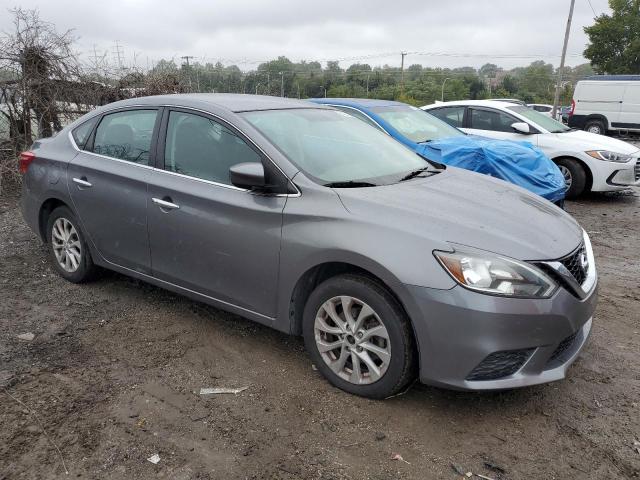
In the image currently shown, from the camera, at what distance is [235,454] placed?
8.52 ft

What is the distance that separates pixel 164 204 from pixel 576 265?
2574mm

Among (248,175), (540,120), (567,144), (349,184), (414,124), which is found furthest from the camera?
(540,120)

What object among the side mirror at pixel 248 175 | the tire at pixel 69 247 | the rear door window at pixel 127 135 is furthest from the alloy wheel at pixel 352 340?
the tire at pixel 69 247

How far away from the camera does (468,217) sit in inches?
117

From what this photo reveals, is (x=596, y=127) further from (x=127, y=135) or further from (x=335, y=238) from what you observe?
(x=335, y=238)

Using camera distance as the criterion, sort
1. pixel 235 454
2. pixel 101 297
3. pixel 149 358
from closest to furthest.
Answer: pixel 235 454, pixel 149 358, pixel 101 297

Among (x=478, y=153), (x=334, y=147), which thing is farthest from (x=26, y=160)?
(x=478, y=153)

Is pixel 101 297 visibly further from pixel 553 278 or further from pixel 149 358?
pixel 553 278

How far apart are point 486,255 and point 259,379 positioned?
5.00 feet

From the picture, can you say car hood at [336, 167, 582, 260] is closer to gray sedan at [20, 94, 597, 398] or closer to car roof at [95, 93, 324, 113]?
gray sedan at [20, 94, 597, 398]

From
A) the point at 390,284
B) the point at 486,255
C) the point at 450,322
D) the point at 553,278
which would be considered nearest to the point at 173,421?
the point at 390,284

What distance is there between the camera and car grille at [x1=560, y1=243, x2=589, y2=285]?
2.87 metres

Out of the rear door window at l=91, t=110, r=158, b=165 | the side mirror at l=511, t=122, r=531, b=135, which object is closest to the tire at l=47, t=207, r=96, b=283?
the rear door window at l=91, t=110, r=158, b=165

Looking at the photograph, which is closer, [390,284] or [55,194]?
[390,284]
